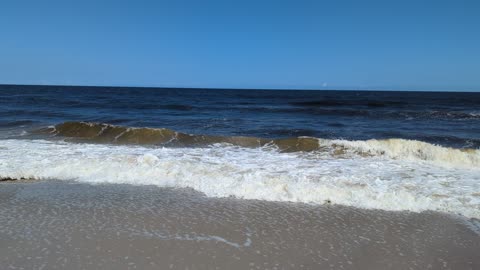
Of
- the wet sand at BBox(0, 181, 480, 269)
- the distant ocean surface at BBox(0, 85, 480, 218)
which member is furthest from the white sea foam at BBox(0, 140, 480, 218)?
the wet sand at BBox(0, 181, 480, 269)

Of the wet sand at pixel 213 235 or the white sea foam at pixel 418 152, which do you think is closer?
the wet sand at pixel 213 235

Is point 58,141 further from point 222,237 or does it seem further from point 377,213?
point 377,213

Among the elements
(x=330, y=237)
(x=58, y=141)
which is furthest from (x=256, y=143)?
(x=330, y=237)

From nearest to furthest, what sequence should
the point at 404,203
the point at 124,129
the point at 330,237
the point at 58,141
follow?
the point at 330,237
the point at 404,203
the point at 58,141
the point at 124,129

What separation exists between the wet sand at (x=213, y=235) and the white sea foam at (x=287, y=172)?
1.66 ft

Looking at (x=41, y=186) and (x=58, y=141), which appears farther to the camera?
(x=58, y=141)

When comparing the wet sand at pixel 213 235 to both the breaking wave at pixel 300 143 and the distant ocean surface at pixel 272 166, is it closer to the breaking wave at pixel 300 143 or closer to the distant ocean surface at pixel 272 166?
the distant ocean surface at pixel 272 166

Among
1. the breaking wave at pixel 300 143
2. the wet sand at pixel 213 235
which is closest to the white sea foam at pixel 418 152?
the breaking wave at pixel 300 143

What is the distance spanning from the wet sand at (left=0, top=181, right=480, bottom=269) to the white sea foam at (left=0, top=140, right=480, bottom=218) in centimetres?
51

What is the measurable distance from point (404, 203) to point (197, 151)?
20.8 feet

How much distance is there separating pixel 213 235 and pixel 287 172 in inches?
143

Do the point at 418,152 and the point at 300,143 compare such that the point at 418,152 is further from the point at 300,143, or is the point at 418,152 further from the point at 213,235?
the point at 213,235

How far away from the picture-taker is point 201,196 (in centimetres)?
661

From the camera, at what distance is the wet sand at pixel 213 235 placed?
13.5 feet
